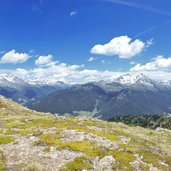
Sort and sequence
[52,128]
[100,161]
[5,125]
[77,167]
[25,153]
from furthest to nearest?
[5,125]
[52,128]
[25,153]
[100,161]
[77,167]

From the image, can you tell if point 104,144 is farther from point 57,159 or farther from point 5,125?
point 5,125


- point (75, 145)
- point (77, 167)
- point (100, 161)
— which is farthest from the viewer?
point (75, 145)

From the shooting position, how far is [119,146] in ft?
147

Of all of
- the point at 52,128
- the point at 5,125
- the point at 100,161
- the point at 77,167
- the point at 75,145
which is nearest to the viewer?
the point at 77,167

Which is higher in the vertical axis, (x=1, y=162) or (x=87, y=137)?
(x=87, y=137)

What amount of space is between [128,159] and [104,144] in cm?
691

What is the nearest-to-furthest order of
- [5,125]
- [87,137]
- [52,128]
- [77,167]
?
[77,167] → [87,137] → [52,128] → [5,125]

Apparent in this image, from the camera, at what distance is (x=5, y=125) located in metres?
61.2

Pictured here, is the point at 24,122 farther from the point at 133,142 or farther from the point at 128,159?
the point at 128,159

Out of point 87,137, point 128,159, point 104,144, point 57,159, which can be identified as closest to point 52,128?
point 87,137

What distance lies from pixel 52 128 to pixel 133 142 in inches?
611

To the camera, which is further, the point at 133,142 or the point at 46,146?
the point at 133,142

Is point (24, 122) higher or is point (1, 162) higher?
point (24, 122)

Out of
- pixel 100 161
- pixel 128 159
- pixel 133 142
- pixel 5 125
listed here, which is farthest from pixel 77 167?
pixel 5 125
